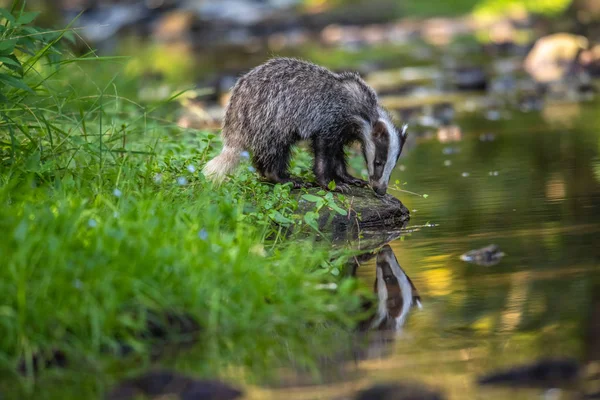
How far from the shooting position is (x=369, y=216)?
20.8ft

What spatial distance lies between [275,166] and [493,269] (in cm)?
205

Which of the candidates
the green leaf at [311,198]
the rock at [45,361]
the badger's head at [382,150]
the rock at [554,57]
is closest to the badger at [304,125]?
the badger's head at [382,150]

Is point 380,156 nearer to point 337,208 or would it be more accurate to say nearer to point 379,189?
point 379,189

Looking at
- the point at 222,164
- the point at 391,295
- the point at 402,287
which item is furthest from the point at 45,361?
the point at 222,164

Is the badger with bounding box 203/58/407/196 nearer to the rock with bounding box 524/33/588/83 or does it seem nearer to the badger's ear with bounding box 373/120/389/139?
the badger's ear with bounding box 373/120/389/139

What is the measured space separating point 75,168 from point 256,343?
7.61ft

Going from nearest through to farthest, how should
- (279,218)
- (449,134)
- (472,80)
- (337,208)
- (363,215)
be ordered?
(279,218), (337,208), (363,215), (449,134), (472,80)

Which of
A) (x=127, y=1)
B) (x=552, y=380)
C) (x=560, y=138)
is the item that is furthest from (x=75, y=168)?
(x=127, y=1)

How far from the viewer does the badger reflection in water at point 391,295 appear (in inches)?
165

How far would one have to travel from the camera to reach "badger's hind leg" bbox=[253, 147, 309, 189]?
650cm

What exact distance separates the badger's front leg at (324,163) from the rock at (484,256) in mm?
1529

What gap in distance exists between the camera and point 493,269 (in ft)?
15.9

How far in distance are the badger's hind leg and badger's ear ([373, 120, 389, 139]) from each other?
57cm

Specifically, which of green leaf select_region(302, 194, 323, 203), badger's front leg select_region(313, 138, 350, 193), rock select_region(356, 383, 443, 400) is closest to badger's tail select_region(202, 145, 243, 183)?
badger's front leg select_region(313, 138, 350, 193)
